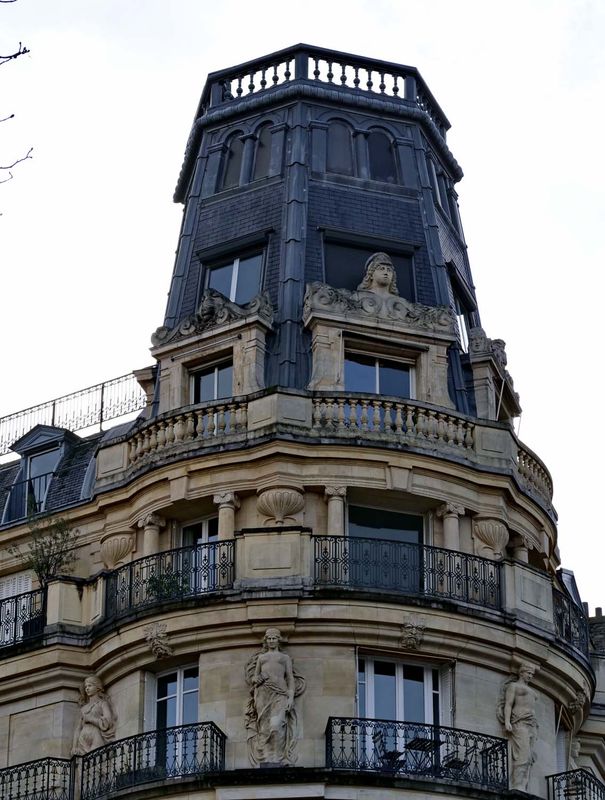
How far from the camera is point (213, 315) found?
35750 millimetres

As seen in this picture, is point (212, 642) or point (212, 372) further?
point (212, 372)

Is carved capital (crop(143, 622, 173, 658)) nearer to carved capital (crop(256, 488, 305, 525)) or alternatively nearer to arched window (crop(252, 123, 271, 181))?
carved capital (crop(256, 488, 305, 525))

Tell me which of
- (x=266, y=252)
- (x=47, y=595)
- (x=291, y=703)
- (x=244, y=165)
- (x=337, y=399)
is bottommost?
(x=291, y=703)

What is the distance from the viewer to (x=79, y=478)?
37.6 m

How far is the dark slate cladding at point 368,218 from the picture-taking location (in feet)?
121

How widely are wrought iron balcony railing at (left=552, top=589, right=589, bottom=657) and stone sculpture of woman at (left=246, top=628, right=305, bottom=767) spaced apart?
4.94 m

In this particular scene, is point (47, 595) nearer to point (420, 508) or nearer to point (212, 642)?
point (212, 642)

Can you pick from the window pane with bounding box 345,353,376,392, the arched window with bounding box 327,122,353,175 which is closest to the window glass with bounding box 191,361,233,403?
the window pane with bounding box 345,353,376,392

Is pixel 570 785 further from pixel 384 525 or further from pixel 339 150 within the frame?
pixel 339 150

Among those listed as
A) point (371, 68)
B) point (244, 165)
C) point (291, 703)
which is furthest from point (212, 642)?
point (371, 68)

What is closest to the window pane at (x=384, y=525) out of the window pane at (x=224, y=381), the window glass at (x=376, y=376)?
the window glass at (x=376, y=376)

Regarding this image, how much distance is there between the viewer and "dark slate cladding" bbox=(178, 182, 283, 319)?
37250 mm

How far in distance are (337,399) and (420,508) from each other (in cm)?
231

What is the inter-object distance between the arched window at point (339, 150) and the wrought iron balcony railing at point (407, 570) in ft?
28.2
